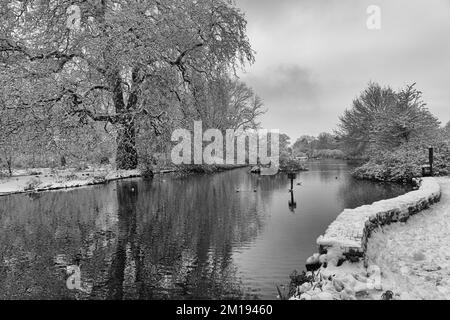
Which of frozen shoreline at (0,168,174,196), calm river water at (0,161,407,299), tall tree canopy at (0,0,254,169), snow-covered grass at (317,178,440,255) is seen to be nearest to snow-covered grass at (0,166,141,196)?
frozen shoreline at (0,168,174,196)

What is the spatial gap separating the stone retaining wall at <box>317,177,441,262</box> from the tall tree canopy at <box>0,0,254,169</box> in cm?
1022

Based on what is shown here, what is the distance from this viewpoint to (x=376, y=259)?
6.13 metres

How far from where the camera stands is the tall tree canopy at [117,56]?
1373 centimetres

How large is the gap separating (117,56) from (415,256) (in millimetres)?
12130

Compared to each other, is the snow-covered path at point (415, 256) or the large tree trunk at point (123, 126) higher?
the large tree trunk at point (123, 126)

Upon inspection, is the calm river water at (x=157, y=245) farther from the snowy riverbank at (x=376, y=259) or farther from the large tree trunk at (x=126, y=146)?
the large tree trunk at (x=126, y=146)

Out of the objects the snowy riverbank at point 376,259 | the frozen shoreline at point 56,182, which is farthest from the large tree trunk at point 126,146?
the snowy riverbank at point 376,259

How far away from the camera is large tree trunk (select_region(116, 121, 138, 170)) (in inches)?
624

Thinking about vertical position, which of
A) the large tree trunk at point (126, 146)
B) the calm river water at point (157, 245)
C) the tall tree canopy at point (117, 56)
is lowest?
the calm river water at point (157, 245)

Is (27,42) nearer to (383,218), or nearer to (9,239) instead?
(9,239)

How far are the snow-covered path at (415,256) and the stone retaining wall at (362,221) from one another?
246 mm

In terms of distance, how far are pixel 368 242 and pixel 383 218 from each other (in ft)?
5.55

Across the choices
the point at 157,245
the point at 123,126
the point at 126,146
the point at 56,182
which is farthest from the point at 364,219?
the point at 56,182

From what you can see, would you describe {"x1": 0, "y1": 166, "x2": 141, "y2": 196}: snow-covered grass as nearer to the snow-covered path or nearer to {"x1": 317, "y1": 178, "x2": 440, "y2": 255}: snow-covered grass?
{"x1": 317, "y1": 178, "x2": 440, "y2": 255}: snow-covered grass
